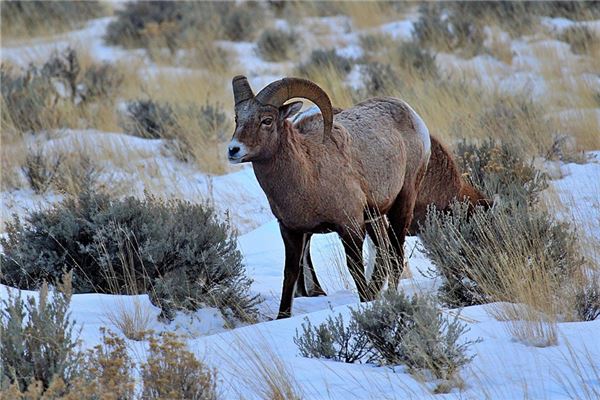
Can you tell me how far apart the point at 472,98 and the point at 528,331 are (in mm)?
7684

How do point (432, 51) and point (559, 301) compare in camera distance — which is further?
point (432, 51)

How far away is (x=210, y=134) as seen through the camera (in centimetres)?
1148

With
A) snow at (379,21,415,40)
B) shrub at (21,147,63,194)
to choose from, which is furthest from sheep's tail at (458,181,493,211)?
snow at (379,21,415,40)

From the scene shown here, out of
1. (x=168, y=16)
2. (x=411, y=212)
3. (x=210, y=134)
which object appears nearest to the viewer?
(x=411, y=212)

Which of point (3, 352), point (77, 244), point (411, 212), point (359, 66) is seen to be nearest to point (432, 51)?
point (359, 66)

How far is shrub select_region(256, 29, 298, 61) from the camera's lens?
17188 millimetres

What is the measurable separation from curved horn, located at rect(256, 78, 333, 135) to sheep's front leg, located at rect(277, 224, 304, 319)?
29.7 inches

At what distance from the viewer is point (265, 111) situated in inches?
234

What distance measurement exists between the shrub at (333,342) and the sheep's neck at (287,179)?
1.46 metres

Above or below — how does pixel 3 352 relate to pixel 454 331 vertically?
above

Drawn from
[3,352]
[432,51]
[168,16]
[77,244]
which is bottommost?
[3,352]

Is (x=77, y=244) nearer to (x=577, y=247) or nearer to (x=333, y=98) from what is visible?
(x=577, y=247)

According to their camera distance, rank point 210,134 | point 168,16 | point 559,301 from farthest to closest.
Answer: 1. point 168,16
2. point 210,134
3. point 559,301

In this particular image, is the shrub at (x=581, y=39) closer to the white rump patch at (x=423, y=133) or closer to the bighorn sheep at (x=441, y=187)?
the bighorn sheep at (x=441, y=187)
